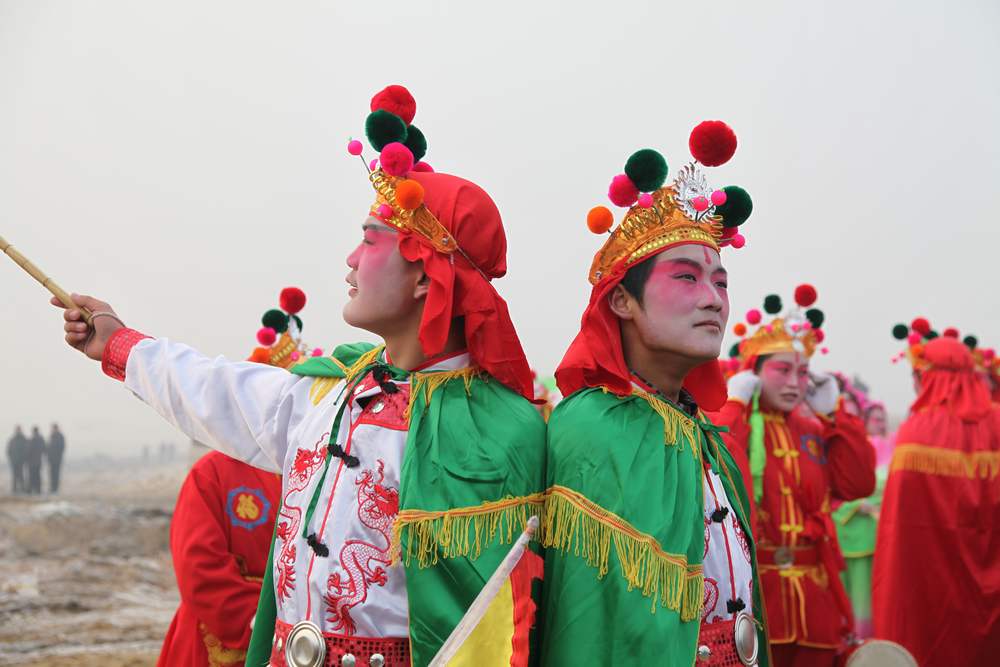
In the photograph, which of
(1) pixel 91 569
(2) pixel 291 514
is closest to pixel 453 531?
(2) pixel 291 514

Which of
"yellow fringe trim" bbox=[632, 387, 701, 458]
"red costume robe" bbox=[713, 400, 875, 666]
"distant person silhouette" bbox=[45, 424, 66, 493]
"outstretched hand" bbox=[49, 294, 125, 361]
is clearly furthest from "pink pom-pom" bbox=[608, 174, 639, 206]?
"distant person silhouette" bbox=[45, 424, 66, 493]

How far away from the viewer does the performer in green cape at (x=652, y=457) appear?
2.35 meters

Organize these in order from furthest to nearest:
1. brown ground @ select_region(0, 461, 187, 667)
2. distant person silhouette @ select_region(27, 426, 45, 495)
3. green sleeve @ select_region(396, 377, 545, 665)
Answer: distant person silhouette @ select_region(27, 426, 45, 495), brown ground @ select_region(0, 461, 187, 667), green sleeve @ select_region(396, 377, 545, 665)

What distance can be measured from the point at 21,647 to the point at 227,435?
6.69 metres

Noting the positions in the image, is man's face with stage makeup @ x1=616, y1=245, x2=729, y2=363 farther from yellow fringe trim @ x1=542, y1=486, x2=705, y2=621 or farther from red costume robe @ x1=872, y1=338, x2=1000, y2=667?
red costume robe @ x1=872, y1=338, x2=1000, y2=667

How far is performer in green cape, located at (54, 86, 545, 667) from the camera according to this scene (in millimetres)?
2328

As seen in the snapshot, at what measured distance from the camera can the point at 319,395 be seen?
270 centimetres

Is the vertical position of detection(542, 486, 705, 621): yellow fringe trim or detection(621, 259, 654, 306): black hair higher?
detection(621, 259, 654, 306): black hair

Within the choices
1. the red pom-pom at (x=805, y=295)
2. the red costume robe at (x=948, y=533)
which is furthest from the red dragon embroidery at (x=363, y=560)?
the red costume robe at (x=948, y=533)

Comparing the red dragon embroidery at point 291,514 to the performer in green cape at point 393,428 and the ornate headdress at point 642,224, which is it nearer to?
the performer in green cape at point 393,428

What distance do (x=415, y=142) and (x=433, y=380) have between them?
0.71 metres

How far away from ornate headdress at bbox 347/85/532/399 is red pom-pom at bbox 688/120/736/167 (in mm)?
589

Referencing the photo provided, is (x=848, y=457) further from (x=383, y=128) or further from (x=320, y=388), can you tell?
(x=383, y=128)

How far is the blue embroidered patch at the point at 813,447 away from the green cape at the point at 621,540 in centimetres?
309
